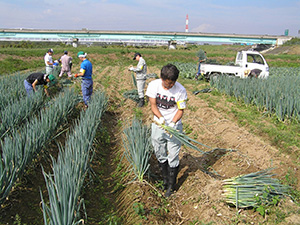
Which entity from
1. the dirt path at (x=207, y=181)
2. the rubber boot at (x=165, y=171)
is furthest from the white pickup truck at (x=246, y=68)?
the rubber boot at (x=165, y=171)

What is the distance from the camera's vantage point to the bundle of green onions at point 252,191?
8.30 ft

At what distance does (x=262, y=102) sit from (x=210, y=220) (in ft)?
15.3

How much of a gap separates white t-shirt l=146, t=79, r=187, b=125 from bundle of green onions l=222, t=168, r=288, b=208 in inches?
37.9

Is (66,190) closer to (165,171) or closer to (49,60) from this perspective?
(165,171)

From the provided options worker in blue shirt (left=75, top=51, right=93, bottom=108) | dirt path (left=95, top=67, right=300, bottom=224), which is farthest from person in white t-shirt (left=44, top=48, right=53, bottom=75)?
dirt path (left=95, top=67, right=300, bottom=224)

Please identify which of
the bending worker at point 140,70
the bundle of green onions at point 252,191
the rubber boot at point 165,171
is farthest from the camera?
the bending worker at point 140,70

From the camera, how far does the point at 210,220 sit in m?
2.54

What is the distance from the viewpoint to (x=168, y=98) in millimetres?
2955

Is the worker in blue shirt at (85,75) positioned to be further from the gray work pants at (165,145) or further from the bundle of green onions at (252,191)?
the bundle of green onions at (252,191)

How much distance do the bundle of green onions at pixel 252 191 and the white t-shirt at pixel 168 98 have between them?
96 cm

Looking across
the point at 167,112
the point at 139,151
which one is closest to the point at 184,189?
the point at 139,151

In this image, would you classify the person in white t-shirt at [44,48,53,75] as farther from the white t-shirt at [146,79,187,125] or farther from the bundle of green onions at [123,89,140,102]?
the white t-shirt at [146,79,187,125]

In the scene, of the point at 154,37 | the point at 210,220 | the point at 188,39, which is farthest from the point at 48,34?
the point at 210,220

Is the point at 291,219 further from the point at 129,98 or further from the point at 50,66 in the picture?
the point at 50,66
